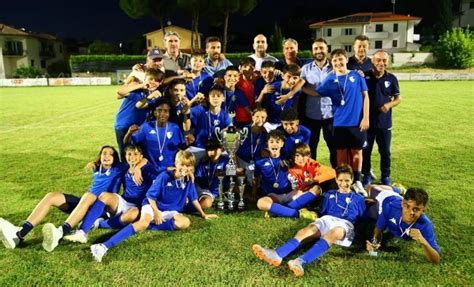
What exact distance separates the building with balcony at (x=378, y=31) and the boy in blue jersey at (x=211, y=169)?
47.9 m

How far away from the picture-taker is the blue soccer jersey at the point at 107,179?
4.25m

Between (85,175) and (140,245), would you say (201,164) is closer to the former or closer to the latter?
(140,245)

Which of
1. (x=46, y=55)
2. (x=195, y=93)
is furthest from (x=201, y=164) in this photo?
(x=46, y=55)

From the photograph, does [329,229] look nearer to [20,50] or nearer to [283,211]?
[283,211]

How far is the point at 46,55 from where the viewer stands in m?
57.2

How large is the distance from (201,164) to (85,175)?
253 centimetres

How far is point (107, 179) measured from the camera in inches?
169

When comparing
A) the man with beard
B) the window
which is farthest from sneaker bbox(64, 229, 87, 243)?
the window

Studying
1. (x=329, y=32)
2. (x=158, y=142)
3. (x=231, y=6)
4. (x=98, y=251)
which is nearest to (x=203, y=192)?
(x=158, y=142)

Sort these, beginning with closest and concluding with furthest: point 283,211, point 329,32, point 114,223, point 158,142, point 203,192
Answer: point 114,223, point 283,211, point 158,142, point 203,192, point 329,32

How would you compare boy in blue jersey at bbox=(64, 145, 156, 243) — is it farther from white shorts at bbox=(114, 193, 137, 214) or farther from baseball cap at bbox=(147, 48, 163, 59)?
baseball cap at bbox=(147, 48, 163, 59)

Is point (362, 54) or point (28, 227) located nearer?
point (28, 227)

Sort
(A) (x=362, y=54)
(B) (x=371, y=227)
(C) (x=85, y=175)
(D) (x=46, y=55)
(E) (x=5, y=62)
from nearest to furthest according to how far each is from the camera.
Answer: (B) (x=371, y=227)
(A) (x=362, y=54)
(C) (x=85, y=175)
(E) (x=5, y=62)
(D) (x=46, y=55)

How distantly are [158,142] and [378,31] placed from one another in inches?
2065
